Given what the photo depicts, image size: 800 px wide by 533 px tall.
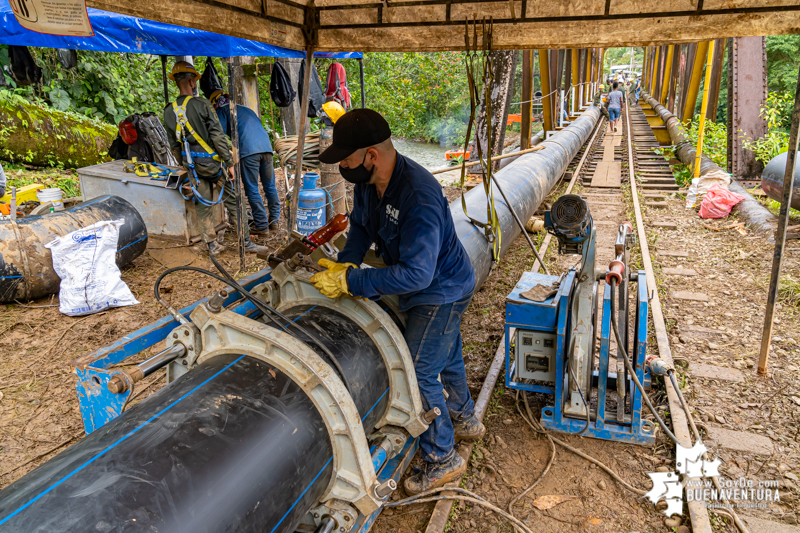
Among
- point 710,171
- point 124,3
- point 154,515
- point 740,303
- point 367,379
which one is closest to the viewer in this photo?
point 154,515

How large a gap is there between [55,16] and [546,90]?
477 inches

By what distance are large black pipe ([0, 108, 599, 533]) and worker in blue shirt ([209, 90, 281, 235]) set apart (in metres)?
5.05

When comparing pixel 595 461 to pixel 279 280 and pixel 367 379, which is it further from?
pixel 279 280

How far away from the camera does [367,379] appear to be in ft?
7.14

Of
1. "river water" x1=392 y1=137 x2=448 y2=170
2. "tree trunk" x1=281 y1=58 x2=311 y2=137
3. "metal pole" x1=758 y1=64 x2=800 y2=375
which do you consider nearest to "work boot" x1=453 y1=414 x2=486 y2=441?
"metal pole" x1=758 y1=64 x2=800 y2=375

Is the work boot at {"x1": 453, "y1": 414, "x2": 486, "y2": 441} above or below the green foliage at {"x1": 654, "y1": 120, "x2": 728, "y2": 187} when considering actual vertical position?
below

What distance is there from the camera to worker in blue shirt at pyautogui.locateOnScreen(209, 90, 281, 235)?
6.48 m

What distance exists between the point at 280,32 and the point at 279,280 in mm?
1773

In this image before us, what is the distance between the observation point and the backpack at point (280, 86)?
7305 mm

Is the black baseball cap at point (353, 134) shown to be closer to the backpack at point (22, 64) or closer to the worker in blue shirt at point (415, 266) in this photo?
the worker in blue shirt at point (415, 266)

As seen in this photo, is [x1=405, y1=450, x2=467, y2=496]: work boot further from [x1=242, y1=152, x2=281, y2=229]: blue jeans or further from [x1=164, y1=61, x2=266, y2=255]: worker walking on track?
[x1=242, y1=152, x2=281, y2=229]: blue jeans

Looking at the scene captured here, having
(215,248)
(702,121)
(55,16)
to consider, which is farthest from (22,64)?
(702,121)

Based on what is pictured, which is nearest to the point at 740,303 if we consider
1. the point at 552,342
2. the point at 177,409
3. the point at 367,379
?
the point at 552,342

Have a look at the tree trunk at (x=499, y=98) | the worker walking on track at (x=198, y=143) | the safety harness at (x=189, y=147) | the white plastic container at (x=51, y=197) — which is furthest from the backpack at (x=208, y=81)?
the tree trunk at (x=499, y=98)
